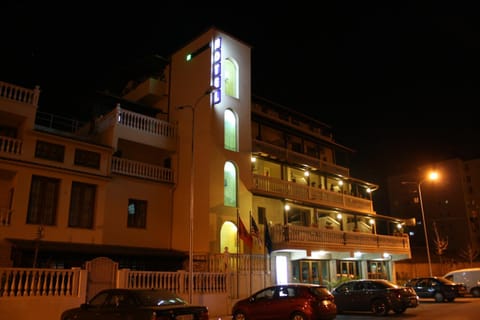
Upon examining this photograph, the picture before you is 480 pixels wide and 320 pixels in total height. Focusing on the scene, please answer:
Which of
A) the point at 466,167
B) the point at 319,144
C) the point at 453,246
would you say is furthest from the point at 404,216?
the point at 319,144

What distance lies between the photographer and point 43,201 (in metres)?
20.5

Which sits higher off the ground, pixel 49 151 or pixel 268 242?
pixel 49 151

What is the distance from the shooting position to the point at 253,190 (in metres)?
27.1

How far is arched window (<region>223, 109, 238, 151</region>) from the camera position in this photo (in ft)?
90.4

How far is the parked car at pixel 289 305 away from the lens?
15633 millimetres

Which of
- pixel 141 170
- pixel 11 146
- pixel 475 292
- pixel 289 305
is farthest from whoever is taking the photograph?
pixel 475 292

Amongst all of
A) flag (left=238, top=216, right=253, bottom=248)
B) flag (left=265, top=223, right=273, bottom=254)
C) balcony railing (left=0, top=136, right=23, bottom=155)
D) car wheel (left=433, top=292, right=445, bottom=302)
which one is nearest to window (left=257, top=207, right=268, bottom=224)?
flag (left=265, top=223, right=273, bottom=254)

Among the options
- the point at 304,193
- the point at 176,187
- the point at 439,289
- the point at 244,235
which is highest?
the point at 304,193

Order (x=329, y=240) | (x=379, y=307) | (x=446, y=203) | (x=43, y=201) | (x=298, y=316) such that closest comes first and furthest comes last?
(x=298, y=316) → (x=379, y=307) → (x=43, y=201) → (x=329, y=240) → (x=446, y=203)

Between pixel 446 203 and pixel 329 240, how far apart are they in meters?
64.1

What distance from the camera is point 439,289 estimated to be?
27.0 meters

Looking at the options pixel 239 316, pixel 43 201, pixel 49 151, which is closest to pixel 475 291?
pixel 239 316

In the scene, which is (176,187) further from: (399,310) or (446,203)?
(446,203)

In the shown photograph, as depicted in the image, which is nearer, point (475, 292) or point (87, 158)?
point (87, 158)
